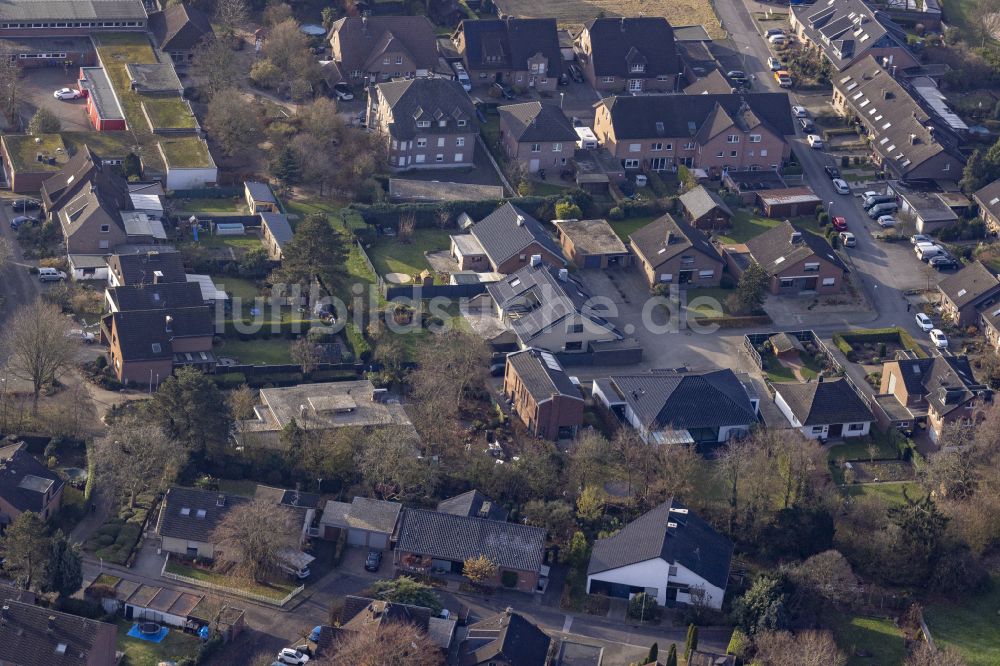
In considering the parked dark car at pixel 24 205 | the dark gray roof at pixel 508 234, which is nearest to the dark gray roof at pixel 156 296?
the parked dark car at pixel 24 205

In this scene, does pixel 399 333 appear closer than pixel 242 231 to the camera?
Yes

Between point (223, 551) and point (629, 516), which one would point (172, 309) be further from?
point (629, 516)

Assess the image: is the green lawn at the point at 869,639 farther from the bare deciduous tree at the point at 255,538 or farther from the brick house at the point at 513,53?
the brick house at the point at 513,53

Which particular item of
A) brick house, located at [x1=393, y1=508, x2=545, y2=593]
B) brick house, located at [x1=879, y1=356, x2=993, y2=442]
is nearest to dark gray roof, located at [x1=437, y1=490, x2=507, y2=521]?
brick house, located at [x1=393, y1=508, x2=545, y2=593]

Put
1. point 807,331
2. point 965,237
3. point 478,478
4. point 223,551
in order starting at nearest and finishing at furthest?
point 223,551 < point 478,478 < point 807,331 < point 965,237

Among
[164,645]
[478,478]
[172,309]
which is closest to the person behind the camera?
[164,645]

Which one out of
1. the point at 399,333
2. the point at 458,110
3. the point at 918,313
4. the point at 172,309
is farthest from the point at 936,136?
the point at 172,309
